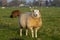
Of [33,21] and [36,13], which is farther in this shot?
[33,21]

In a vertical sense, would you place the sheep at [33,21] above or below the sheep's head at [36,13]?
below

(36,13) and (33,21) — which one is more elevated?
(36,13)

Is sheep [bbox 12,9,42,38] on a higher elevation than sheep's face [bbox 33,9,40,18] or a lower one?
lower

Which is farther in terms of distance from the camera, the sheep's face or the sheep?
the sheep

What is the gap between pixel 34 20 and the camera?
10.1m

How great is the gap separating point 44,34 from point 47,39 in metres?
1.17

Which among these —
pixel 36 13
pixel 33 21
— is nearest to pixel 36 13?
pixel 36 13

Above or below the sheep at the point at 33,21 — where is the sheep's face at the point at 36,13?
above

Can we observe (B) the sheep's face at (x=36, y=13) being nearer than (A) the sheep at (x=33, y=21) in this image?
Yes

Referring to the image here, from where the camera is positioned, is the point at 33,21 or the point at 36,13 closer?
the point at 36,13

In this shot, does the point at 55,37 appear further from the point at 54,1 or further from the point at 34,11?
the point at 54,1

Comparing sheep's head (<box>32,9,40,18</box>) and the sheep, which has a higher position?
sheep's head (<box>32,9,40,18</box>)

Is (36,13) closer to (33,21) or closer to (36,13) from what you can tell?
(36,13)

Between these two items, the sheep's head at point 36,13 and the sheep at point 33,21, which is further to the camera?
the sheep at point 33,21
